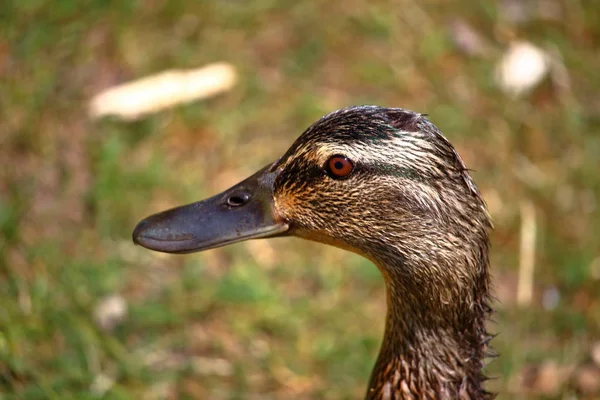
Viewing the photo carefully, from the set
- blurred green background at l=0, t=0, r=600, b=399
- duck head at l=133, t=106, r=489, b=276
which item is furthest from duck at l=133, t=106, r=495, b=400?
blurred green background at l=0, t=0, r=600, b=399

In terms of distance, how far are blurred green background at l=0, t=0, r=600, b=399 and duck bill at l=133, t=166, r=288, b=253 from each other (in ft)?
2.75

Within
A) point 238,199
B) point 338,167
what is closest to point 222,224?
point 238,199

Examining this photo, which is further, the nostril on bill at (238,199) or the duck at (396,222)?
the nostril on bill at (238,199)

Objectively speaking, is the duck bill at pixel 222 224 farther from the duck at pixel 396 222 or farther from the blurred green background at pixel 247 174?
the blurred green background at pixel 247 174

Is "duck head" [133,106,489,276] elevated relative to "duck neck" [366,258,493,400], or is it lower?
elevated

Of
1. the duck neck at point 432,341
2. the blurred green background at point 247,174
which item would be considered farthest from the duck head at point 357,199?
the blurred green background at point 247,174

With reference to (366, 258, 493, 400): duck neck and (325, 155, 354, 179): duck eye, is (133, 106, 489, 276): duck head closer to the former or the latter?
(325, 155, 354, 179): duck eye

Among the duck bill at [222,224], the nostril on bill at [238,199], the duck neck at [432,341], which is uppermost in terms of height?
the nostril on bill at [238,199]

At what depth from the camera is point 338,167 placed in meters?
2.14

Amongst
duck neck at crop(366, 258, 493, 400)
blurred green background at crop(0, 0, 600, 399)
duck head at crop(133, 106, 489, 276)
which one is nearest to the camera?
duck head at crop(133, 106, 489, 276)

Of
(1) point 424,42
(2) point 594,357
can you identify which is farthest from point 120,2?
(2) point 594,357

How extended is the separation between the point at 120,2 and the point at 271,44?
0.83 meters

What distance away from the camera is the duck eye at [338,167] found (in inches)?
83.4

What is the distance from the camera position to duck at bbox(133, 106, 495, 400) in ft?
6.84
